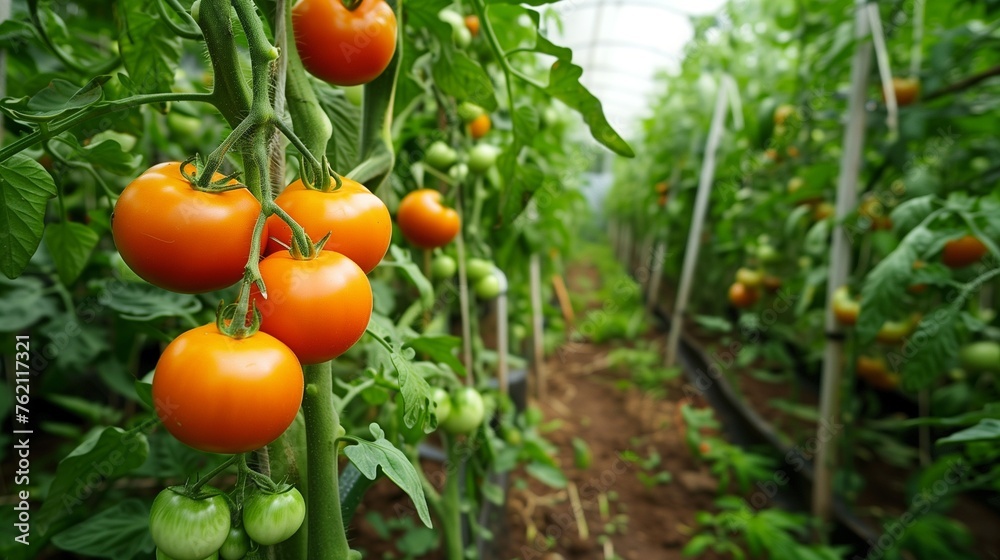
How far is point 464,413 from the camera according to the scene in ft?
3.05

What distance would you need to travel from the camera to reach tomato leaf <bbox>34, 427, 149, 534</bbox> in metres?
0.51

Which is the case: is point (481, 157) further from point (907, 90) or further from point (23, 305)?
point (907, 90)

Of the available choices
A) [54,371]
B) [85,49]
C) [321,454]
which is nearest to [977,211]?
[321,454]

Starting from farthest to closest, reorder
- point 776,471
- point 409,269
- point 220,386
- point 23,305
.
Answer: point 776,471 < point 23,305 < point 409,269 < point 220,386

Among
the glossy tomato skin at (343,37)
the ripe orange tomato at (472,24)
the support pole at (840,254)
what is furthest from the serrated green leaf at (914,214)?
the glossy tomato skin at (343,37)

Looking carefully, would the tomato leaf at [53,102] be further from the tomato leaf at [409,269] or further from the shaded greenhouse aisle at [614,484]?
the shaded greenhouse aisle at [614,484]

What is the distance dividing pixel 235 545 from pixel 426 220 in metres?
0.63

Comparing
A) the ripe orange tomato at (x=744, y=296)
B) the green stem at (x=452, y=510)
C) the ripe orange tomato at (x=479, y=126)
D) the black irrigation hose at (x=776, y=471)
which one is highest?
the ripe orange tomato at (x=479, y=126)

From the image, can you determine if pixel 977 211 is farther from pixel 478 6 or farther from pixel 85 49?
pixel 85 49

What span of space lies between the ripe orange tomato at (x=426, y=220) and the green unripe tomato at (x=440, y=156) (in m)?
0.15

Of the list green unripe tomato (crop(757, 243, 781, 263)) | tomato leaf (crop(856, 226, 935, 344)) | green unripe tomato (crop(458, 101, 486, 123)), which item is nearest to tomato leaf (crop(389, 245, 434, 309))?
green unripe tomato (crop(458, 101, 486, 123))

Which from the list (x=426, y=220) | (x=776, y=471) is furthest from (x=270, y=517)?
(x=776, y=471)

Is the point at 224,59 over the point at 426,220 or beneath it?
over

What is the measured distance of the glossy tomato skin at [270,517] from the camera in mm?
370
